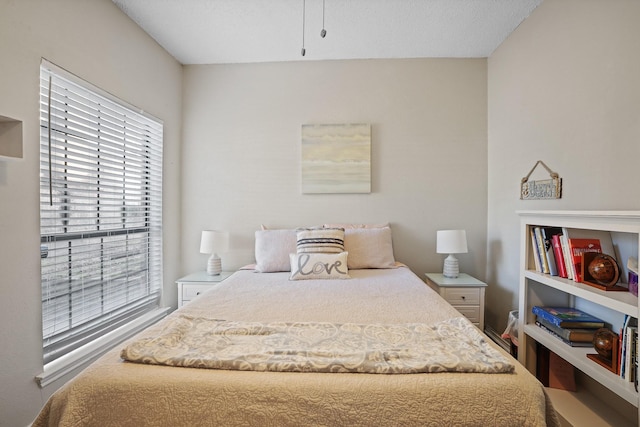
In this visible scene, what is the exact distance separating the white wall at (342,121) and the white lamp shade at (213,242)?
0.24 metres

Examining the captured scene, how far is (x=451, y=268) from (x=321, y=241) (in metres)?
1.19

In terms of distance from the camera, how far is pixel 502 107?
2523mm

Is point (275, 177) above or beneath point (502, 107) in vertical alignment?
beneath

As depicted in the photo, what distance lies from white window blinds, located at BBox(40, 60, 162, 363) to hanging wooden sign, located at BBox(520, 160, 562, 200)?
3.07 metres

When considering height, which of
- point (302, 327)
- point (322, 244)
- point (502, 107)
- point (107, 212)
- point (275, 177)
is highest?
point (502, 107)

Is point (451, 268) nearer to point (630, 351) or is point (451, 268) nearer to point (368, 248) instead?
point (368, 248)

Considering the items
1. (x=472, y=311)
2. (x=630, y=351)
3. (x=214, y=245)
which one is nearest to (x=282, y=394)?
(x=630, y=351)

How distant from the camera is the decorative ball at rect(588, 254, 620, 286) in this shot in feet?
4.54

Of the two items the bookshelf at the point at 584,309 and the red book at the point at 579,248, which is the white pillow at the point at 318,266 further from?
the red book at the point at 579,248

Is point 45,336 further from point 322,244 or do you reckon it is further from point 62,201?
point 322,244

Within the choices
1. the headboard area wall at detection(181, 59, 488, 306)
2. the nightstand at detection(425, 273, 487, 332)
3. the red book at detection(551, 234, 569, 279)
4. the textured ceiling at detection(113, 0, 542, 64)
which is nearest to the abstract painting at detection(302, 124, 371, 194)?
the headboard area wall at detection(181, 59, 488, 306)

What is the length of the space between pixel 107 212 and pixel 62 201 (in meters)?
0.34

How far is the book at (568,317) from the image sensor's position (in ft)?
5.11

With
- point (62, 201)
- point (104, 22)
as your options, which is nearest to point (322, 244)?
point (62, 201)
